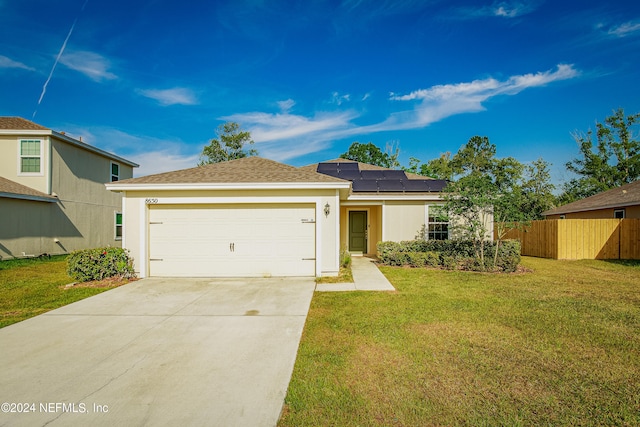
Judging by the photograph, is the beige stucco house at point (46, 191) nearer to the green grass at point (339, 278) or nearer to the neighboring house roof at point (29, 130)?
the neighboring house roof at point (29, 130)

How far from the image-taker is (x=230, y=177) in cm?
909

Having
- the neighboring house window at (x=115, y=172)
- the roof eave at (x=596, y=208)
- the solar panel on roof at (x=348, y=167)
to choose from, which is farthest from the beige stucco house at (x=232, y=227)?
the roof eave at (x=596, y=208)

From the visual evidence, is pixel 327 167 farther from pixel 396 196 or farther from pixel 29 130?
pixel 29 130

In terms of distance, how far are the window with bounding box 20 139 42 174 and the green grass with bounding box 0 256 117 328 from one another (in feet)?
16.0

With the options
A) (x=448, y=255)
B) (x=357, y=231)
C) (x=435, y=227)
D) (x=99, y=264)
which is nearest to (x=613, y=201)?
(x=435, y=227)

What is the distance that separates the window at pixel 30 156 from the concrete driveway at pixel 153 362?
11435 millimetres

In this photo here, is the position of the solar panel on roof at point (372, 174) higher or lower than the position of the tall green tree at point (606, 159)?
lower

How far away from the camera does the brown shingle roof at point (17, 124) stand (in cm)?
1387

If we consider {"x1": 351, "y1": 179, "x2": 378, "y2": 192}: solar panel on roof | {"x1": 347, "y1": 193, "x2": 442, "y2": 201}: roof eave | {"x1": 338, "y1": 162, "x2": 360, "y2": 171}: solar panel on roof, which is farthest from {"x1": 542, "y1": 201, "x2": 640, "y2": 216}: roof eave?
{"x1": 338, "y1": 162, "x2": 360, "y2": 171}: solar panel on roof

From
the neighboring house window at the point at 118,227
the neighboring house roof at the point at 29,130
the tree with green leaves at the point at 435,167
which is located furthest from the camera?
the tree with green leaves at the point at 435,167

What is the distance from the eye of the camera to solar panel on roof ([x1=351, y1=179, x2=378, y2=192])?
43.1ft

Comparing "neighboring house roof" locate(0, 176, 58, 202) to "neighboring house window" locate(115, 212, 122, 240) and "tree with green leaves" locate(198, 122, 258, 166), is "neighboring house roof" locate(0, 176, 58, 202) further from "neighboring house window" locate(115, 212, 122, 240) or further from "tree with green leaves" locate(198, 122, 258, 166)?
"tree with green leaves" locate(198, 122, 258, 166)

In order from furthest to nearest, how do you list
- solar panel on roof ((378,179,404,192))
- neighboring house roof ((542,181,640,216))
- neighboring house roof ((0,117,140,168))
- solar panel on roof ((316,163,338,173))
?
solar panel on roof ((316,163,338,173))
neighboring house roof ((542,181,640,216))
neighboring house roof ((0,117,140,168))
solar panel on roof ((378,179,404,192))

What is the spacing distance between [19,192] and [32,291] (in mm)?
7492
